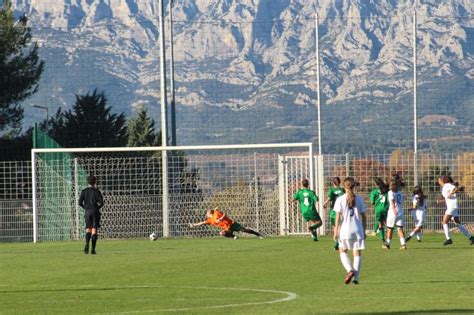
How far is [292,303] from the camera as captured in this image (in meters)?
18.8

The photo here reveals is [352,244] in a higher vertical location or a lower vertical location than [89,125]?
lower

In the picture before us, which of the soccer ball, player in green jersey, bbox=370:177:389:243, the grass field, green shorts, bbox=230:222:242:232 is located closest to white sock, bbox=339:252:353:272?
the grass field

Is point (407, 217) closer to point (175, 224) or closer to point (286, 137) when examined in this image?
point (175, 224)

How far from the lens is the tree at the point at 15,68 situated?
6831cm

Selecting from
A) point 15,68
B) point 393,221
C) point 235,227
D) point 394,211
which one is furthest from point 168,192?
point 15,68

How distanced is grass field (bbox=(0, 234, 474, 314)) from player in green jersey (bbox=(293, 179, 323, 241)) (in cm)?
183

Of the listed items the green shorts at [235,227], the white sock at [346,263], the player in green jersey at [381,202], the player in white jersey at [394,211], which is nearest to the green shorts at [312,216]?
the player in green jersey at [381,202]

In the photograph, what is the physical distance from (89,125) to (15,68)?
408 inches

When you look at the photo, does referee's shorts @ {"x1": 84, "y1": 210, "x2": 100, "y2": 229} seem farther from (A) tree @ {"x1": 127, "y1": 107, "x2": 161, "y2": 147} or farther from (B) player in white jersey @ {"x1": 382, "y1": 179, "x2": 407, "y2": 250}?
(A) tree @ {"x1": 127, "y1": 107, "x2": 161, "y2": 147}

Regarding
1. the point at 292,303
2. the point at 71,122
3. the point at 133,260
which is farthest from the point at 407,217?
the point at 71,122

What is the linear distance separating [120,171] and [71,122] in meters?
35.0

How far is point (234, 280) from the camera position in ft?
76.1

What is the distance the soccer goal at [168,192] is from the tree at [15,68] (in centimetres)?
2556

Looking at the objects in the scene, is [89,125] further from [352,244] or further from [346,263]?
[346,263]
